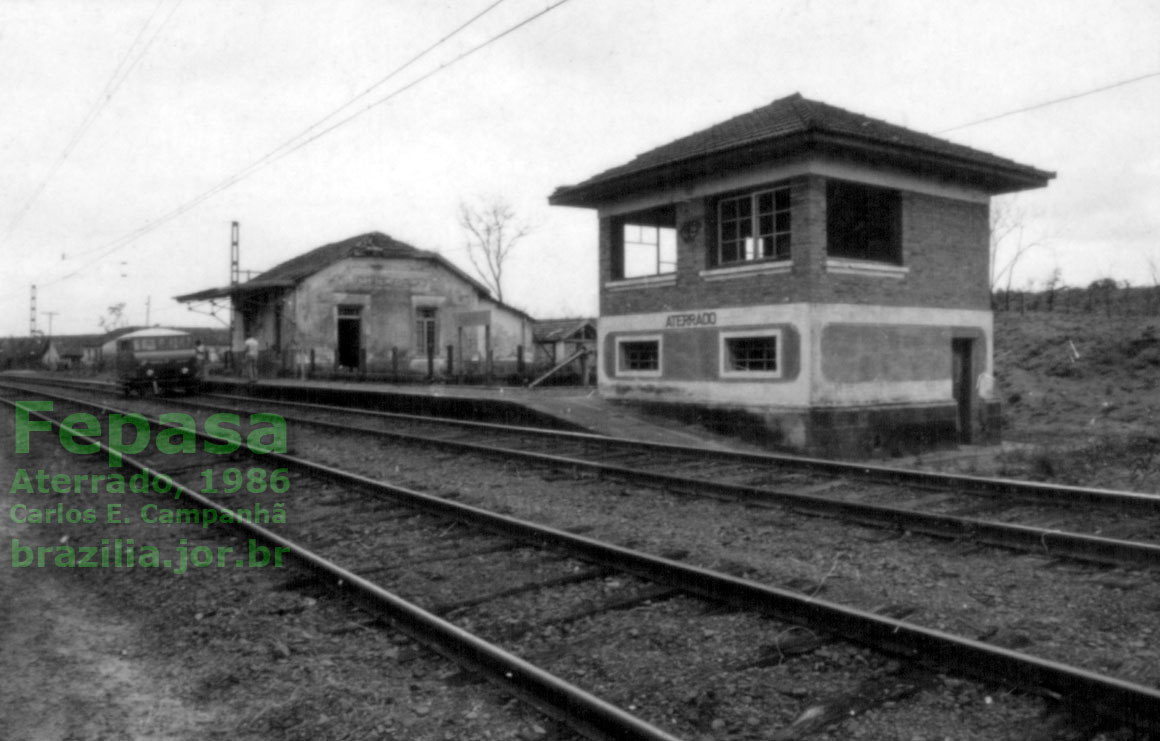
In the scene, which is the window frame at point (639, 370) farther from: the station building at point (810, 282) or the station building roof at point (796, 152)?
the station building roof at point (796, 152)

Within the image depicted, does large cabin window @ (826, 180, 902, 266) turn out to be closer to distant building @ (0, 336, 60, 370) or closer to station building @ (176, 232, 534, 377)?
station building @ (176, 232, 534, 377)

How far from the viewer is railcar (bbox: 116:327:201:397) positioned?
30.6 metres

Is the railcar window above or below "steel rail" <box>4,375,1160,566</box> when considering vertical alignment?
above

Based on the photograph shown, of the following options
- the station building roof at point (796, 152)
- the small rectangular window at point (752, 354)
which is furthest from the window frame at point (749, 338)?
the station building roof at point (796, 152)

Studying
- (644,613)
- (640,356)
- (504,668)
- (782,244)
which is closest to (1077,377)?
(782,244)

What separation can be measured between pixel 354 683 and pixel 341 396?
2151 centimetres

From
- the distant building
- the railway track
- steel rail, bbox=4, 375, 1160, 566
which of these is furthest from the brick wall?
the distant building

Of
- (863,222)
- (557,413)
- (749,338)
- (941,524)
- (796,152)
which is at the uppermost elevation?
(796,152)

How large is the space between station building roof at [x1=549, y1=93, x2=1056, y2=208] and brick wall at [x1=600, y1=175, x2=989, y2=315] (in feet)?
1.86

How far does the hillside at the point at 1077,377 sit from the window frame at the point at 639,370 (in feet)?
23.5

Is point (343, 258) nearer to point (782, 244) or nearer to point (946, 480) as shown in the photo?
point (782, 244)

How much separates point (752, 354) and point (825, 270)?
2.11 metres

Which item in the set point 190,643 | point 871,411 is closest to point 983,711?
point 190,643

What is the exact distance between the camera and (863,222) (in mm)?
19828
